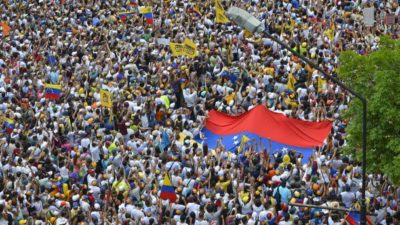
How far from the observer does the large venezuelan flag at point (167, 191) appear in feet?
85.8

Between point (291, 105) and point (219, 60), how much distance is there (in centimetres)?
398

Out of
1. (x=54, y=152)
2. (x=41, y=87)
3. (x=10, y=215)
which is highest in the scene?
(x=41, y=87)

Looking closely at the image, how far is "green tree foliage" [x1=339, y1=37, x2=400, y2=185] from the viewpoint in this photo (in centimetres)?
2555

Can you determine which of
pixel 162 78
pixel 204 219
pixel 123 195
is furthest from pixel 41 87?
pixel 204 219

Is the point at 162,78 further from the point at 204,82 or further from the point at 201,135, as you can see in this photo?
the point at 201,135

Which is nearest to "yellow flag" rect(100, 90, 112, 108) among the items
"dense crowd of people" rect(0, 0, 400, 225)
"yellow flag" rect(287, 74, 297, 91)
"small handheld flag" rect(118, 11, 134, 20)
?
"dense crowd of people" rect(0, 0, 400, 225)

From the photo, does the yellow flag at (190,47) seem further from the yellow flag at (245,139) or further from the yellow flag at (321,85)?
the yellow flag at (245,139)

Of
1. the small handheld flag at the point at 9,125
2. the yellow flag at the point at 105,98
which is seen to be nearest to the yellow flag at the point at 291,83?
the yellow flag at the point at 105,98

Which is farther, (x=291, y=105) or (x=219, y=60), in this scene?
(x=219, y=60)

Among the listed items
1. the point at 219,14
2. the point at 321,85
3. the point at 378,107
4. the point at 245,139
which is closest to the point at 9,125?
the point at 245,139

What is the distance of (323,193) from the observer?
86.2 ft

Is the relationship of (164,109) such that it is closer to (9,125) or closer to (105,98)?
(105,98)

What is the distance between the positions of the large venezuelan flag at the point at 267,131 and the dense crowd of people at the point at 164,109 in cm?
36

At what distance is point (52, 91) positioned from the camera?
33.4 meters
